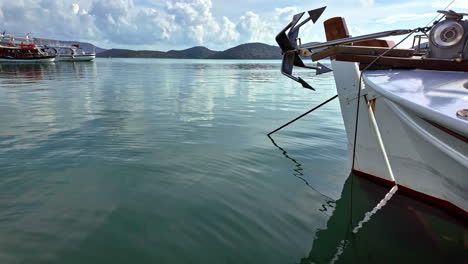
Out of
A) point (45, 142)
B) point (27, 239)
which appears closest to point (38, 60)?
point (45, 142)

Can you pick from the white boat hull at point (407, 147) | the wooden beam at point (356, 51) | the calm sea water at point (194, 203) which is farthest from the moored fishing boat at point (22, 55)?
the white boat hull at point (407, 147)

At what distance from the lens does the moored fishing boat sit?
73562mm

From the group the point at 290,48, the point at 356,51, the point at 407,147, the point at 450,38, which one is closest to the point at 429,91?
the point at 407,147

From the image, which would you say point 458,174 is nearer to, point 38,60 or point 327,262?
point 327,262

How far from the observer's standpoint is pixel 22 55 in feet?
250

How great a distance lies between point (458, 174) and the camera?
13.6ft

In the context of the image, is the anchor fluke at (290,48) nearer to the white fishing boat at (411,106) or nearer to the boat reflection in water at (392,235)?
the white fishing boat at (411,106)

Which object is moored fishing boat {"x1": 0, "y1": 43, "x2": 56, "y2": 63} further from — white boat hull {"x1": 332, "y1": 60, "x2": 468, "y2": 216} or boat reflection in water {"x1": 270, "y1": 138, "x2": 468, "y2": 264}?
boat reflection in water {"x1": 270, "y1": 138, "x2": 468, "y2": 264}

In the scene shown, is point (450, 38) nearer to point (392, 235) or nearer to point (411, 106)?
point (411, 106)

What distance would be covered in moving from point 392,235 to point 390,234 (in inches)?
1.3

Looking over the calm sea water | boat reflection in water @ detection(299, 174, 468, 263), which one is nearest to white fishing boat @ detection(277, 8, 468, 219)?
boat reflection in water @ detection(299, 174, 468, 263)

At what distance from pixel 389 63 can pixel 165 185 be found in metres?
5.19

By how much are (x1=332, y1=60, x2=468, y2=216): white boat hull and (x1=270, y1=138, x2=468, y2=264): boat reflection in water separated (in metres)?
0.39

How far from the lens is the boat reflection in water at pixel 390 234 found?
405cm
